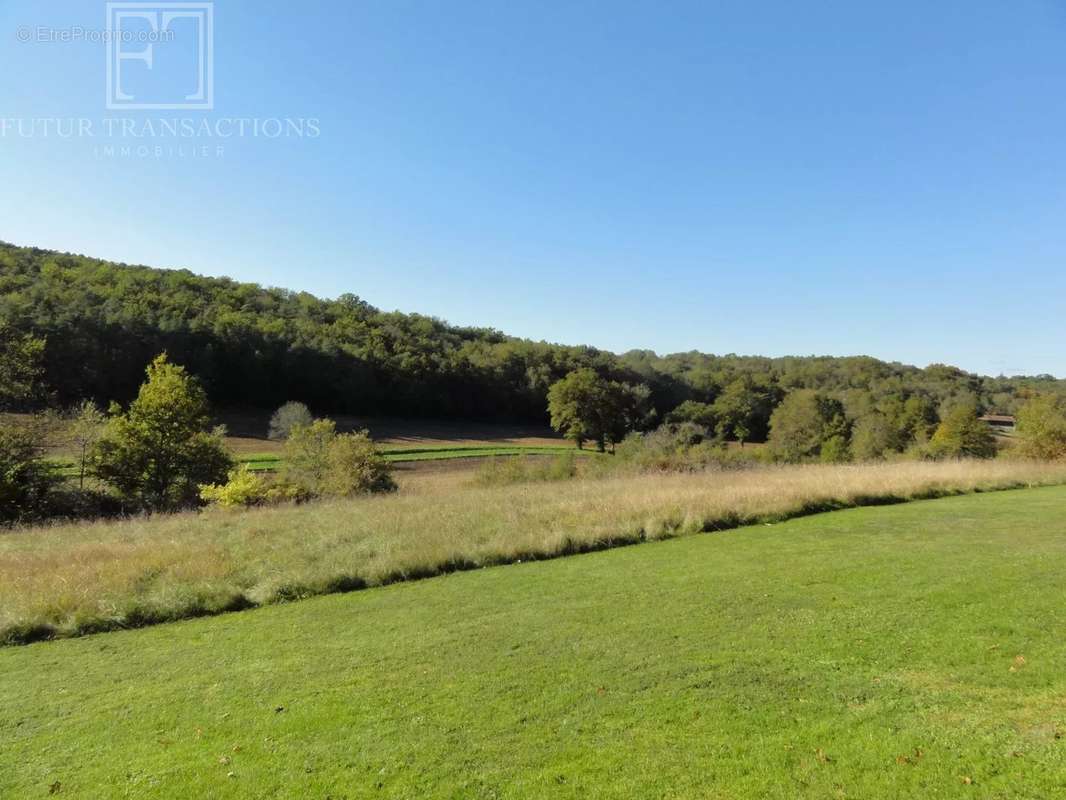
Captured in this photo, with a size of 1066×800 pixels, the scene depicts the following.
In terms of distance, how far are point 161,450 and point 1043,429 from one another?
152 feet

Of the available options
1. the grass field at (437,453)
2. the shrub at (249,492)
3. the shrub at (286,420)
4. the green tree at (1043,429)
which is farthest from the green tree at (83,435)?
the green tree at (1043,429)

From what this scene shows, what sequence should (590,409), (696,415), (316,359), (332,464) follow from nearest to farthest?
(332,464), (590,409), (696,415), (316,359)

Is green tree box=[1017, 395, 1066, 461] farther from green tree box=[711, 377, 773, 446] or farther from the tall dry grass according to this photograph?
green tree box=[711, 377, 773, 446]

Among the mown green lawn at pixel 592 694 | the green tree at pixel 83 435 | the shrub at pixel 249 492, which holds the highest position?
the green tree at pixel 83 435

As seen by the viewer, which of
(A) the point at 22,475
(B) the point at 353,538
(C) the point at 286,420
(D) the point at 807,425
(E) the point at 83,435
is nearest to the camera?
(B) the point at 353,538

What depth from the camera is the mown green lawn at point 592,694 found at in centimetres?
396

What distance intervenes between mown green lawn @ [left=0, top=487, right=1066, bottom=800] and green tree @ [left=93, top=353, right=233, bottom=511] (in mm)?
20296

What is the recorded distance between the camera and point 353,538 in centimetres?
1361

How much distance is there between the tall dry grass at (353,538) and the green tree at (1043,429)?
635 inches

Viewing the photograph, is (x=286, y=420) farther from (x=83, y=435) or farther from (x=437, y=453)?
(x=83, y=435)

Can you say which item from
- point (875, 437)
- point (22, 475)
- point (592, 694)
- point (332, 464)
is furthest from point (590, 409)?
point (592, 694)

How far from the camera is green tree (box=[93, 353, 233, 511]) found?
25.6m

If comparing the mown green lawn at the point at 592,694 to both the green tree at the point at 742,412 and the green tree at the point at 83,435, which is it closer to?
the green tree at the point at 83,435

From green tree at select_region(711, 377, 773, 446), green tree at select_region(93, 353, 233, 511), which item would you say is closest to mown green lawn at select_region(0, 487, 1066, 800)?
green tree at select_region(93, 353, 233, 511)
